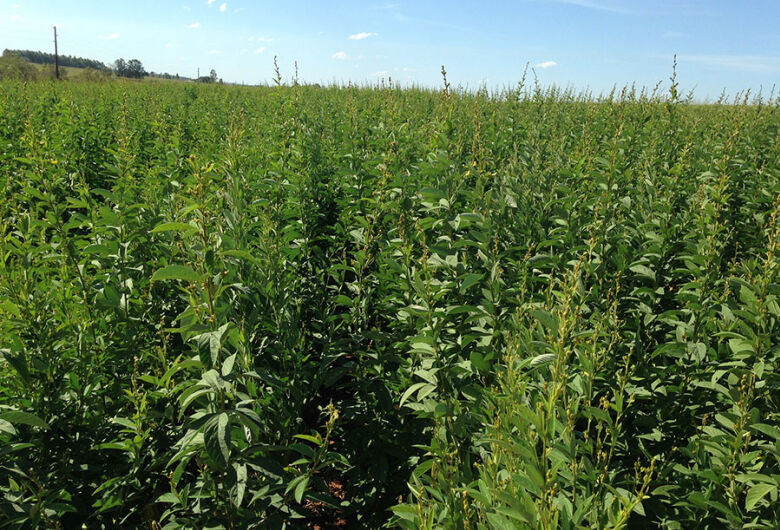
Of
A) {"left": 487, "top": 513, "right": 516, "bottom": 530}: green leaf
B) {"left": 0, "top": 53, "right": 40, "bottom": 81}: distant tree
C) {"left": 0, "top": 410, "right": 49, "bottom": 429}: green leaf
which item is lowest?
{"left": 0, "top": 410, "right": 49, "bottom": 429}: green leaf

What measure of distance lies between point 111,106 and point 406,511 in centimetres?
1428

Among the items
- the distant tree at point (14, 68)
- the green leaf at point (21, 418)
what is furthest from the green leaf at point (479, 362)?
the distant tree at point (14, 68)

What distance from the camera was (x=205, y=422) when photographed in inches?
61.3

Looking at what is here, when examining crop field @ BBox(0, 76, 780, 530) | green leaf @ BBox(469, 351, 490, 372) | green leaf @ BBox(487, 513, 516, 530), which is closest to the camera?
green leaf @ BBox(487, 513, 516, 530)

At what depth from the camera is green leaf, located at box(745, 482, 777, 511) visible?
170 cm

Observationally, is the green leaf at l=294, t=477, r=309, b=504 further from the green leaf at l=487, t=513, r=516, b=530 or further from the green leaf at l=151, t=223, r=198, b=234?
the green leaf at l=151, t=223, r=198, b=234

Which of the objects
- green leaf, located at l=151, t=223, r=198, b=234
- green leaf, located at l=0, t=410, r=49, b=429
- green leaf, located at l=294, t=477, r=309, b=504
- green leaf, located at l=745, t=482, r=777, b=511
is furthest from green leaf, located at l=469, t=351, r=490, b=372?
green leaf, located at l=0, t=410, r=49, b=429

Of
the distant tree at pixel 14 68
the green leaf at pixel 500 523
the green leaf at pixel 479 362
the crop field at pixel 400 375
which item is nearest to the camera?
the green leaf at pixel 500 523

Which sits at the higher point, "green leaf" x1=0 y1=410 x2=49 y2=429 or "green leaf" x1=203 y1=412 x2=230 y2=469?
"green leaf" x1=203 y1=412 x2=230 y2=469

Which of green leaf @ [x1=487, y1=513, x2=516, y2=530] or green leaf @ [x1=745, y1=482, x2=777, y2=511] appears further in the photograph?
green leaf @ [x1=745, y1=482, x2=777, y2=511]

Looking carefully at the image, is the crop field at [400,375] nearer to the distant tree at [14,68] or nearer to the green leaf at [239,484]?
the green leaf at [239,484]

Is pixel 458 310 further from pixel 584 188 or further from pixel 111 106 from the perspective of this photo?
pixel 111 106

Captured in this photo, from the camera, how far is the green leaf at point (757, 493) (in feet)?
5.59

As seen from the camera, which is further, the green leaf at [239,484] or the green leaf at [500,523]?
the green leaf at [239,484]
